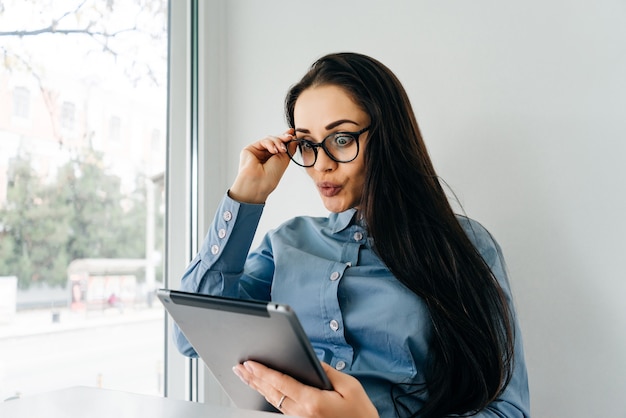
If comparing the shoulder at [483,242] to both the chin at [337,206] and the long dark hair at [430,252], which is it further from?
the chin at [337,206]

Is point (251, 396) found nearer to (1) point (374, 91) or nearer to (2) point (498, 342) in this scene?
(2) point (498, 342)

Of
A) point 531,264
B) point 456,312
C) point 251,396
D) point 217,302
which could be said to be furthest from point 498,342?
point 217,302

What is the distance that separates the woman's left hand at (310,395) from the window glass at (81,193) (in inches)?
22.1

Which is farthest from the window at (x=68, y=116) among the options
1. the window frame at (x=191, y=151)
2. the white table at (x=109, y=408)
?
the white table at (x=109, y=408)

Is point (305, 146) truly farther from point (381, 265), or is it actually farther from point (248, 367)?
point (248, 367)

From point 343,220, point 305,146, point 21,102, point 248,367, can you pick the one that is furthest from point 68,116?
point 248,367

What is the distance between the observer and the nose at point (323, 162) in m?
1.03

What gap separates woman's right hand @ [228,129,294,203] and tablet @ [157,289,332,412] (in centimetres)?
38

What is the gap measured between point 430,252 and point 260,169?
39cm

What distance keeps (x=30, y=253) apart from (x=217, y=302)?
1.96 feet

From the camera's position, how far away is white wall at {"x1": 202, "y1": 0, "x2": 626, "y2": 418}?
1055 millimetres

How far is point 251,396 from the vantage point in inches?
33.1

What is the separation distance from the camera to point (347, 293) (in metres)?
1.04

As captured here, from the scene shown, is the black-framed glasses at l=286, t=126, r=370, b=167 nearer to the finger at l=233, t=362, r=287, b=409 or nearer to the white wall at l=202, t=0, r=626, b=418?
the white wall at l=202, t=0, r=626, b=418
